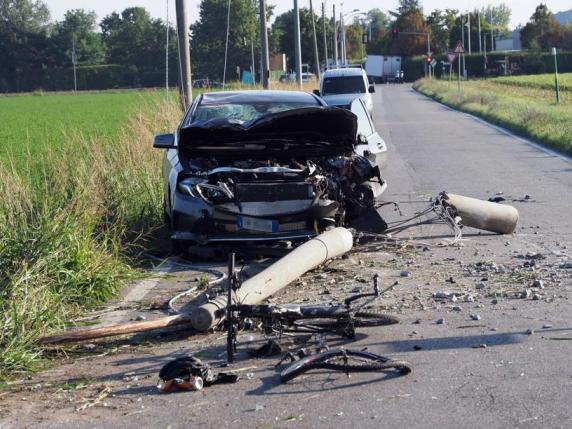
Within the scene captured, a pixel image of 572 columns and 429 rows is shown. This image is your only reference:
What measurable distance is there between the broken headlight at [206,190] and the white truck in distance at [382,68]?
98622 mm

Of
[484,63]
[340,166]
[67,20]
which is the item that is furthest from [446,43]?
[340,166]

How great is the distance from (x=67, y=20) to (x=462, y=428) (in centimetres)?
11887

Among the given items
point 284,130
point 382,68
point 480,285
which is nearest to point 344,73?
point 284,130

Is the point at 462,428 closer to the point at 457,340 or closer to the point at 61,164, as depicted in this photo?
the point at 457,340

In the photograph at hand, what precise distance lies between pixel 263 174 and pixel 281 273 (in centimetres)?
185

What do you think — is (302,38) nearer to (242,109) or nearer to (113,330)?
(242,109)

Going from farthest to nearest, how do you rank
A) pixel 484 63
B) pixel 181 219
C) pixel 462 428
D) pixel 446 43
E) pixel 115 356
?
pixel 446 43
pixel 484 63
pixel 181 219
pixel 115 356
pixel 462 428

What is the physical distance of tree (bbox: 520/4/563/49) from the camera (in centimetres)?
13125

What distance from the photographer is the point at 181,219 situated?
9.48 metres

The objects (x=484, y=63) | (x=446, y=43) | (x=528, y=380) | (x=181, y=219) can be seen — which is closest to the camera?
(x=528, y=380)

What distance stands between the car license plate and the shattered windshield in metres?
1.74

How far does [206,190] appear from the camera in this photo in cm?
945

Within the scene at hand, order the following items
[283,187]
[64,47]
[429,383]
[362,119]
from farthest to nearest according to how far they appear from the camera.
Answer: [64,47]
[362,119]
[283,187]
[429,383]

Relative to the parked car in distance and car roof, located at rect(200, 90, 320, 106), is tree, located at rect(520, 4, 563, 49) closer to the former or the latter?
the parked car in distance
